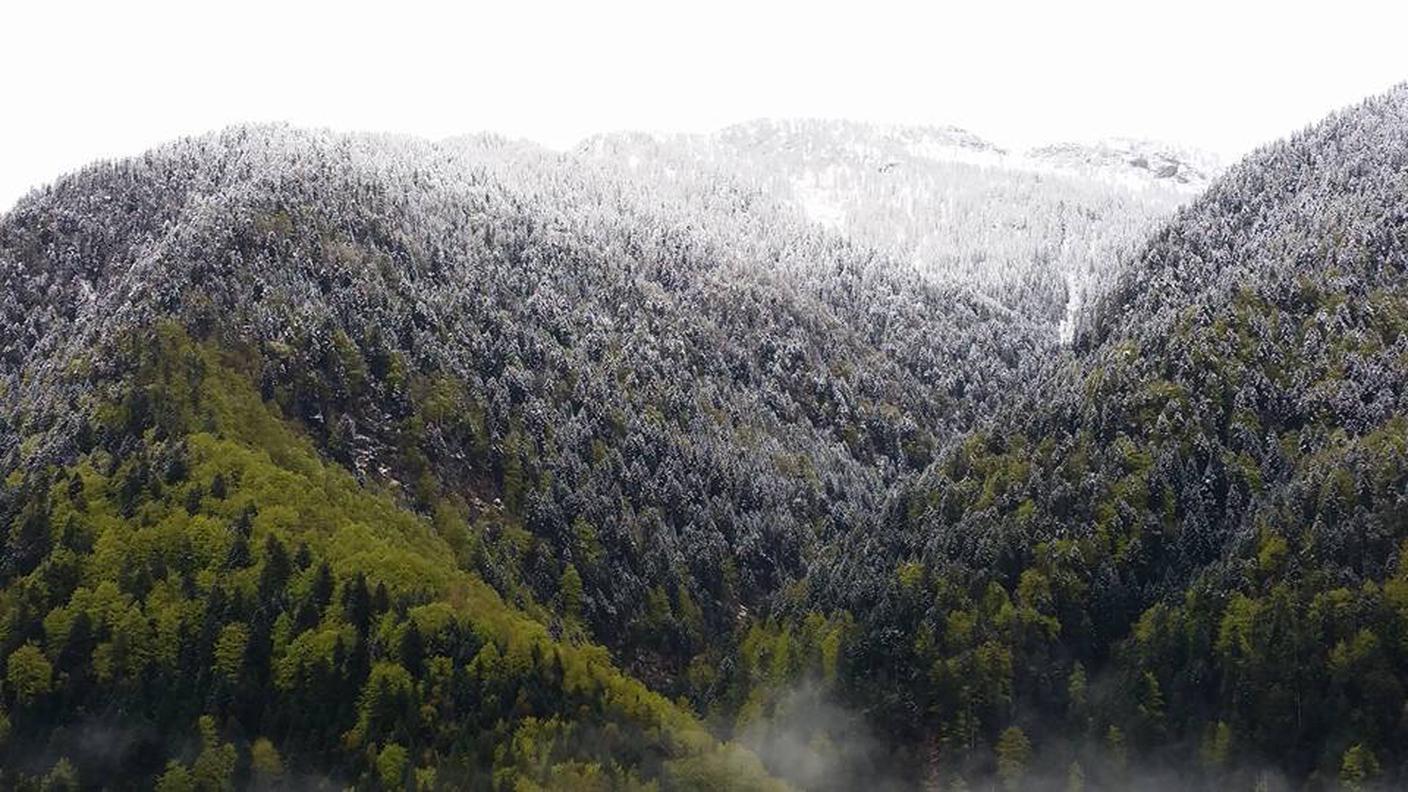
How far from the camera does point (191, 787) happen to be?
655 feet

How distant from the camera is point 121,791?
7869 inches

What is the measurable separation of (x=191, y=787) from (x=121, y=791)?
9.19 metres

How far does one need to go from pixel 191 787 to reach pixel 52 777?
1772 centimetres

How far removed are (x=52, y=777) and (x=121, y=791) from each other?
8.79 meters

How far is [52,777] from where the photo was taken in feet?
652
